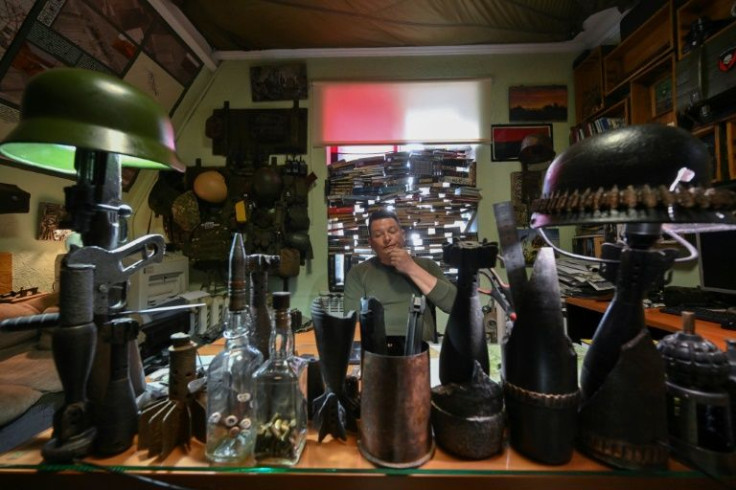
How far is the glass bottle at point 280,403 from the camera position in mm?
459

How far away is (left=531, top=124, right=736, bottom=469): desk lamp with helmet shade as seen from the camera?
373 mm

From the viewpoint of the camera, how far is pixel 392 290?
1.63 m

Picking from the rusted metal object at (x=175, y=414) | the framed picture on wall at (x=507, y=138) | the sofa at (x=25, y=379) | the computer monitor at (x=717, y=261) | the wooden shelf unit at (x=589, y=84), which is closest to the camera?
the rusted metal object at (x=175, y=414)

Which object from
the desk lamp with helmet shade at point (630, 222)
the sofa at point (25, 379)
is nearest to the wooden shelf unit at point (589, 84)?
the desk lamp with helmet shade at point (630, 222)

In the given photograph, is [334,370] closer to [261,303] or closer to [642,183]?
[261,303]

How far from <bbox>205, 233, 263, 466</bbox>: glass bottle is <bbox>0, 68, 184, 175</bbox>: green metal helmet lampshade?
0.21m

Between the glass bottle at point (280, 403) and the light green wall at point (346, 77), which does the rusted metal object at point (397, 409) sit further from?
the light green wall at point (346, 77)

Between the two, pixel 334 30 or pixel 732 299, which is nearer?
pixel 732 299

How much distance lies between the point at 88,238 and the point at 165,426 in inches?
13.4

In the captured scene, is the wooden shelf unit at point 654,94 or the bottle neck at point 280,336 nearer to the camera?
the bottle neck at point 280,336

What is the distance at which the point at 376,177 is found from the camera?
9.10 ft

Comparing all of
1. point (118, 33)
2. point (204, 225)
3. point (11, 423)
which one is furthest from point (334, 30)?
point (11, 423)

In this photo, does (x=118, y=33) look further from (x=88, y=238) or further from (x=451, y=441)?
(x=451, y=441)

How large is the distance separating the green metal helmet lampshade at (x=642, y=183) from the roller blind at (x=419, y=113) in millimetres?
2532
